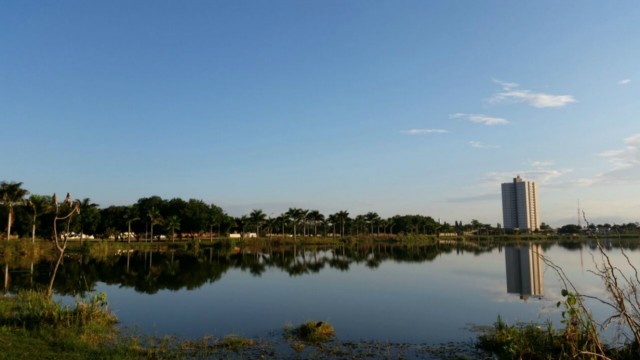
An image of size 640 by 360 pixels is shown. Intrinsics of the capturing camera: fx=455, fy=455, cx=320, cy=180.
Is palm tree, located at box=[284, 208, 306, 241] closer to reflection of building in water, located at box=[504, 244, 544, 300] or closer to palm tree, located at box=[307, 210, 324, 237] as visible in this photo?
palm tree, located at box=[307, 210, 324, 237]

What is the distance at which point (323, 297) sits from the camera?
26.8m

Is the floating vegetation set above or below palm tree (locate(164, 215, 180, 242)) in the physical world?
below

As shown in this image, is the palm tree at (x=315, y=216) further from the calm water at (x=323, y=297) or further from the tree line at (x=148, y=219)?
the calm water at (x=323, y=297)

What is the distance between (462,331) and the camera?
17.5 metres

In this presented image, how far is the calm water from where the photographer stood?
18484 mm

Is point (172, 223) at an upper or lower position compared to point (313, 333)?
upper

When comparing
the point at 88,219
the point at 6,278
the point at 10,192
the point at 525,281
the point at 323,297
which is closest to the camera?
the point at 323,297

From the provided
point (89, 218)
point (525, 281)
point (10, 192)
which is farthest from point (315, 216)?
point (525, 281)

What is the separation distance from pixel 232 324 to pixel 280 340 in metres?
4.08

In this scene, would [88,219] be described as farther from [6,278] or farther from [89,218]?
[6,278]

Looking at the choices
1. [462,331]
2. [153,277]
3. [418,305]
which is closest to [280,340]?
[462,331]

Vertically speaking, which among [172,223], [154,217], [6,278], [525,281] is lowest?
[525,281]

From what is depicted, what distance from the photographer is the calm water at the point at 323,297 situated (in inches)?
728

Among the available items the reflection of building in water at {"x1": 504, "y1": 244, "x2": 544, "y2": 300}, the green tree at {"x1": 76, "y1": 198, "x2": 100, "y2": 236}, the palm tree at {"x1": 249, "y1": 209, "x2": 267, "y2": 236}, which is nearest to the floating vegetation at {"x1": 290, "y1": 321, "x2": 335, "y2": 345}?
the reflection of building in water at {"x1": 504, "y1": 244, "x2": 544, "y2": 300}
